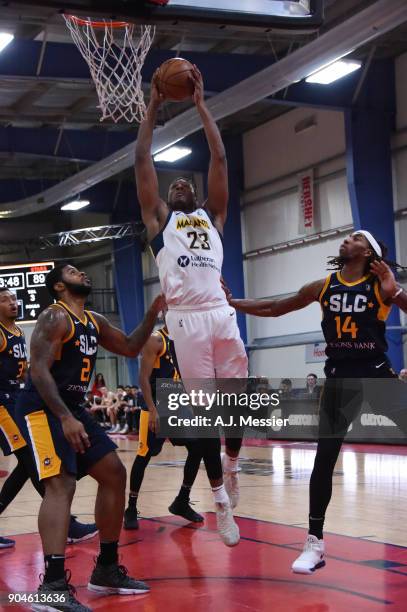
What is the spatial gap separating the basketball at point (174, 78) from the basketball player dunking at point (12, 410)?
2.82 meters

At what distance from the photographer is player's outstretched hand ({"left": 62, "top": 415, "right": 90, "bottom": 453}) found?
15.4ft

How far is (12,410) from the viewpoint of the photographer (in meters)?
6.96

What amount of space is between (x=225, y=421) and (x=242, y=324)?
641 inches

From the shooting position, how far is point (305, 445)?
51.9 feet

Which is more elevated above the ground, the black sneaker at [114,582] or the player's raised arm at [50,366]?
the player's raised arm at [50,366]

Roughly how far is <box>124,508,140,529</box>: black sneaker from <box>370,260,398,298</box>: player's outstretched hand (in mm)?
3152

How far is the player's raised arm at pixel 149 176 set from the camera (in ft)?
16.9

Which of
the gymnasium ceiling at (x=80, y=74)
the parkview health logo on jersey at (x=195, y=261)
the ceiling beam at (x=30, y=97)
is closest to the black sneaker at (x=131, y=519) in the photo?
the parkview health logo on jersey at (x=195, y=261)

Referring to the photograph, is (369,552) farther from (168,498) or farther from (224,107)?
(224,107)

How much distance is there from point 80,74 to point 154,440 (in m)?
9.38

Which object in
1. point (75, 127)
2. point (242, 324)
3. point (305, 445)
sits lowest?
point (305, 445)

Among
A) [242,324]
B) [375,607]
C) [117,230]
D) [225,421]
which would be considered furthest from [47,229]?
[375,607]

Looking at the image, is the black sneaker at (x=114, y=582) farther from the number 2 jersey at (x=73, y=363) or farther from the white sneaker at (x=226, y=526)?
the number 2 jersey at (x=73, y=363)

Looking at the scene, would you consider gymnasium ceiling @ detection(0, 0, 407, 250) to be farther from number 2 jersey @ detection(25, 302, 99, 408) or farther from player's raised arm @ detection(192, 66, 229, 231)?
number 2 jersey @ detection(25, 302, 99, 408)
